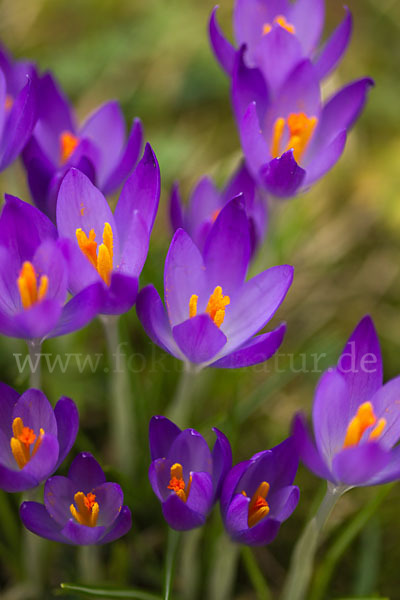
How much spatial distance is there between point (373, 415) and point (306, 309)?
0.90 meters

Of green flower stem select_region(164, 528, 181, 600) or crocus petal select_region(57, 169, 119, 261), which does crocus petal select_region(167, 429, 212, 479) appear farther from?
crocus petal select_region(57, 169, 119, 261)

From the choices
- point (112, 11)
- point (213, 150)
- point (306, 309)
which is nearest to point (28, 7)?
point (112, 11)

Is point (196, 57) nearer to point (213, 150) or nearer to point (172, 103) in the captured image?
point (172, 103)

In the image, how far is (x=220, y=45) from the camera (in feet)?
3.61

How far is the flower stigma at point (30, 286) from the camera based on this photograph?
82 centimetres

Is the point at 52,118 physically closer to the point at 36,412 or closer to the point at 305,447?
the point at 36,412

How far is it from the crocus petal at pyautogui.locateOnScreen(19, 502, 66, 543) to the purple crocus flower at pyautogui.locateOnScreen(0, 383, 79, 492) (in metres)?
0.02

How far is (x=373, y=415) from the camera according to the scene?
0.89 meters

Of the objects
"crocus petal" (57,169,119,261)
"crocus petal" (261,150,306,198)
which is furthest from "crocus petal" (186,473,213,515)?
"crocus petal" (261,150,306,198)

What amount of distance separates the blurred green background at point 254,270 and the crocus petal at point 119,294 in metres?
0.28

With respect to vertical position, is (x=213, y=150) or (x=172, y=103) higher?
(x=172, y=103)

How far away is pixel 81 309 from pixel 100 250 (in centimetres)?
10

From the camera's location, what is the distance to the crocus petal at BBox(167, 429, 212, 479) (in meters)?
0.86

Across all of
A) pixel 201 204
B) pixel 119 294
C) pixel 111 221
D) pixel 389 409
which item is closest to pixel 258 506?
pixel 389 409
